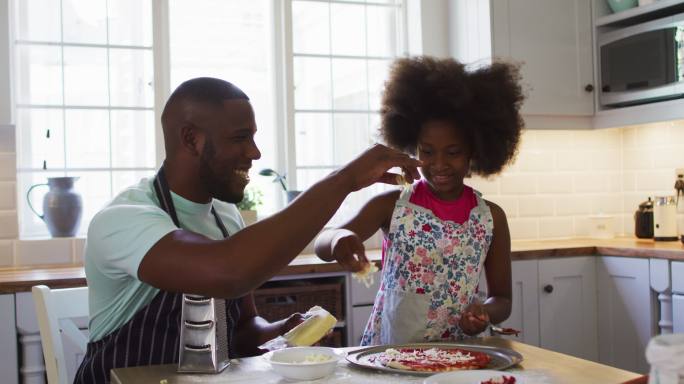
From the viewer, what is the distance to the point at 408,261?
7.02 ft

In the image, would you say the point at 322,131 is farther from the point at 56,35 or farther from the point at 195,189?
the point at 195,189

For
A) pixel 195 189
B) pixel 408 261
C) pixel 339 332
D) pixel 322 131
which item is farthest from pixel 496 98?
pixel 322 131

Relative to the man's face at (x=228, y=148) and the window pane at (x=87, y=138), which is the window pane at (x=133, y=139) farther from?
the man's face at (x=228, y=148)

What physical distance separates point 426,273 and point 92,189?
6.55 feet

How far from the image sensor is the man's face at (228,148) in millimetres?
1614

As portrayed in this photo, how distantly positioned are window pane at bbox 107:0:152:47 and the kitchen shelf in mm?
2214

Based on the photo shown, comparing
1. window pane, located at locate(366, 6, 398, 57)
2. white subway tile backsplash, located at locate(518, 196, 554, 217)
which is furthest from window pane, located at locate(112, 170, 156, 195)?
white subway tile backsplash, located at locate(518, 196, 554, 217)

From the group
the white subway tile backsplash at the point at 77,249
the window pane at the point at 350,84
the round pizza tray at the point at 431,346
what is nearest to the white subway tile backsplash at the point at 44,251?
the white subway tile backsplash at the point at 77,249

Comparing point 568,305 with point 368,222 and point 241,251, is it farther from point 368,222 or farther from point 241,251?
point 241,251

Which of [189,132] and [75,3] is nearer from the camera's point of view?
[189,132]

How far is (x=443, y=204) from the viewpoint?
2.24 m

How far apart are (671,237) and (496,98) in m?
1.78

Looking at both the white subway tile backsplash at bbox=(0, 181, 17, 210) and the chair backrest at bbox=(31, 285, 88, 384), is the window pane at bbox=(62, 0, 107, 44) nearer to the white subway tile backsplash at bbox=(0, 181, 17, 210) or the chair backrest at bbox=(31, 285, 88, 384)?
the white subway tile backsplash at bbox=(0, 181, 17, 210)

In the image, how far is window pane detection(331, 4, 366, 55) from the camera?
13.2 ft
